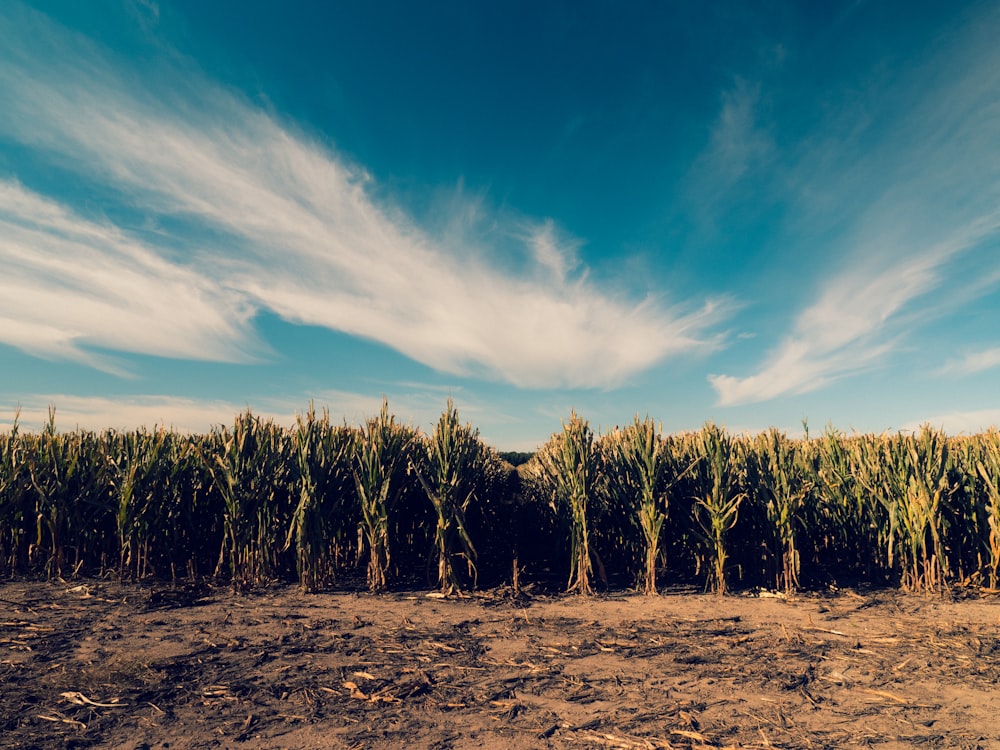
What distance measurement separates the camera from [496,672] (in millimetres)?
5414

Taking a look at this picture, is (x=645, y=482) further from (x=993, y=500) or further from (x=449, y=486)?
(x=993, y=500)

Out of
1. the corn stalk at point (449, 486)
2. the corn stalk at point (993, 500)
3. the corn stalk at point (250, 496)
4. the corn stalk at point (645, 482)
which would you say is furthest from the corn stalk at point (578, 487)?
the corn stalk at point (993, 500)

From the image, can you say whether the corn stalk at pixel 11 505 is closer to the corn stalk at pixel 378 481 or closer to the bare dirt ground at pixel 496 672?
the bare dirt ground at pixel 496 672

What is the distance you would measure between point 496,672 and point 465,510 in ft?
12.9

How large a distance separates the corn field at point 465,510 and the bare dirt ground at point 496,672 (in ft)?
2.98

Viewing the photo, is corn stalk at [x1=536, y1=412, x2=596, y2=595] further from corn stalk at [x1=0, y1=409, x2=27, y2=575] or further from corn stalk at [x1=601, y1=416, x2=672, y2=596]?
corn stalk at [x1=0, y1=409, x2=27, y2=575]

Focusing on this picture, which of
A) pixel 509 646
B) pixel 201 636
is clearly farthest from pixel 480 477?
pixel 201 636

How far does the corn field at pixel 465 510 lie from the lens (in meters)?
8.63

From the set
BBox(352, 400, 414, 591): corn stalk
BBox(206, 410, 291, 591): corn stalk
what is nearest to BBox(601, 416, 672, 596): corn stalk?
BBox(352, 400, 414, 591): corn stalk

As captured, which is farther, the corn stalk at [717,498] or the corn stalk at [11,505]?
the corn stalk at [11,505]

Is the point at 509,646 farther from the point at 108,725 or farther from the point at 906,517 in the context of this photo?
the point at 906,517

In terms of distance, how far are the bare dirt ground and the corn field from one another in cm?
91

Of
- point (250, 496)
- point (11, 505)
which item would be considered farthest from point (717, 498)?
point (11, 505)

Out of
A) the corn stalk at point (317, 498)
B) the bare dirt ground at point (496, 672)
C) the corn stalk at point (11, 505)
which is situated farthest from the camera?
the corn stalk at point (11, 505)
